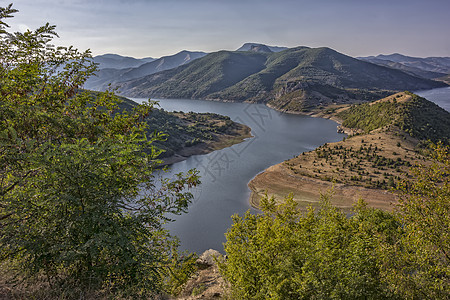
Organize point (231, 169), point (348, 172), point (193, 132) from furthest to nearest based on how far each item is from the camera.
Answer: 1. point (193, 132)
2. point (231, 169)
3. point (348, 172)

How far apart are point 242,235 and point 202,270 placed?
1096cm

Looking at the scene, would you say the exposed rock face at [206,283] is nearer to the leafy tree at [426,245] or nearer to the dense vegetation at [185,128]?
the leafy tree at [426,245]

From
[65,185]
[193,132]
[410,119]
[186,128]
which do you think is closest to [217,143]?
[193,132]

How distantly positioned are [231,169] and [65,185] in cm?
4899

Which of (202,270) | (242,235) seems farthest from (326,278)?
(202,270)

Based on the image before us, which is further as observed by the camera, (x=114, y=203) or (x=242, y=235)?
(x=242, y=235)

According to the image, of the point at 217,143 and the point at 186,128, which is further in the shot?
the point at 186,128

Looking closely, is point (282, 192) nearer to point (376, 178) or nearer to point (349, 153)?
point (376, 178)

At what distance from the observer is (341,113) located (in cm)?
11200

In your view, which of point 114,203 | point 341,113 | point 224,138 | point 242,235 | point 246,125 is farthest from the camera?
point 341,113

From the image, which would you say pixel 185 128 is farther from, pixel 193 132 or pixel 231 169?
pixel 231 169

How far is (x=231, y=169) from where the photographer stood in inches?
2146

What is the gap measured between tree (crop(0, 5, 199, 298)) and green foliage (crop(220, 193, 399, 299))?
17.9 ft

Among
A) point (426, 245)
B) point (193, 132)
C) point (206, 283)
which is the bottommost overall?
point (206, 283)
